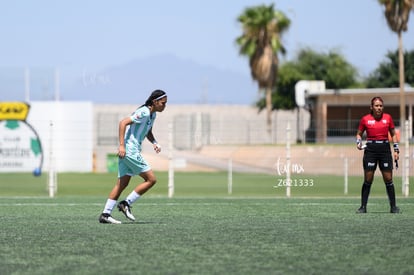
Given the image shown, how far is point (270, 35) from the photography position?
67188 millimetres

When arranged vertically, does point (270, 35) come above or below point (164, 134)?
above

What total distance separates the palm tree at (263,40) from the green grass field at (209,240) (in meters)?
46.5

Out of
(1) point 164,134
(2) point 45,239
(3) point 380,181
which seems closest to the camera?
(2) point 45,239

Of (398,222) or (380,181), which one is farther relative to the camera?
(380,181)

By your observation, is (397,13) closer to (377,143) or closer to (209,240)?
(377,143)

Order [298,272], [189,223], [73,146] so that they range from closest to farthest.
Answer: [298,272] → [189,223] → [73,146]

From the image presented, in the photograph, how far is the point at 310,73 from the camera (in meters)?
86.5

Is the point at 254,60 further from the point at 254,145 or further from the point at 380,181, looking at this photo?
the point at 380,181

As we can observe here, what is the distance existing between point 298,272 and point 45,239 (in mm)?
3901

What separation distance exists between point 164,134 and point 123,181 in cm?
4480

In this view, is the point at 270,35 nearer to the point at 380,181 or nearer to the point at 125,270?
the point at 380,181

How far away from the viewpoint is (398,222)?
47.8ft

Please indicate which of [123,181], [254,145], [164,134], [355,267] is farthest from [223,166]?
[355,267]

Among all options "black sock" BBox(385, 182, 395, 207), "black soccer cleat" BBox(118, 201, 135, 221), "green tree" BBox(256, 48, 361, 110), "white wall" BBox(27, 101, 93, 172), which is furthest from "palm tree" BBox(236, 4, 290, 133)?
"black soccer cleat" BBox(118, 201, 135, 221)
